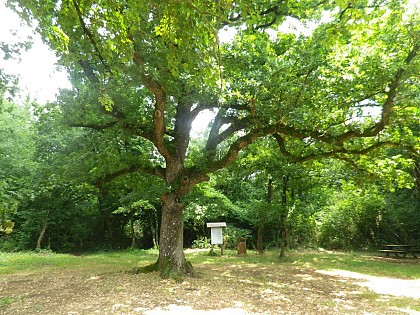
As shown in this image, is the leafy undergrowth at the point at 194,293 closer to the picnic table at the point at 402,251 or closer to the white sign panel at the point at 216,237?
the white sign panel at the point at 216,237

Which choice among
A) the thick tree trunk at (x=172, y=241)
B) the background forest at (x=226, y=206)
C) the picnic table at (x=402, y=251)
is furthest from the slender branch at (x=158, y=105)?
the picnic table at (x=402, y=251)

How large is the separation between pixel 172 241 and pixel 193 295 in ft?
7.53

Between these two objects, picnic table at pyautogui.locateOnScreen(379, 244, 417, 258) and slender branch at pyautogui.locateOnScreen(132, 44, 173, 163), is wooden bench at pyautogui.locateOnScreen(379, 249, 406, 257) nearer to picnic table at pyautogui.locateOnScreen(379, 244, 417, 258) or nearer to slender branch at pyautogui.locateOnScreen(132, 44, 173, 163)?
picnic table at pyautogui.locateOnScreen(379, 244, 417, 258)

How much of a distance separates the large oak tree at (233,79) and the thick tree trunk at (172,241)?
0.03 metres

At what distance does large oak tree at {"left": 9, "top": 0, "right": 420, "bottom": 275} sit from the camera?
4.55m

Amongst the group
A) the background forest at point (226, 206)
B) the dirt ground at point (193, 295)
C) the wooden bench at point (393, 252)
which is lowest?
the dirt ground at point (193, 295)

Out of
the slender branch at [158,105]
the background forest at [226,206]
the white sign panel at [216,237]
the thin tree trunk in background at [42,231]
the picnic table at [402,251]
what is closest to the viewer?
the slender branch at [158,105]

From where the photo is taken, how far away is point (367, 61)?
262 inches

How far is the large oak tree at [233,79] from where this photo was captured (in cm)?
455

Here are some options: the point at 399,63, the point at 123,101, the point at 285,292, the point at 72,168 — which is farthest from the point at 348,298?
the point at 72,168

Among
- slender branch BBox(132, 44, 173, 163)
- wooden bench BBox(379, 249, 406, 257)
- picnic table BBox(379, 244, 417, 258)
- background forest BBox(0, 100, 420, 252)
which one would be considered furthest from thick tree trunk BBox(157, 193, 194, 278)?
picnic table BBox(379, 244, 417, 258)

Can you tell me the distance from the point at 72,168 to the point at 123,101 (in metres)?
2.56

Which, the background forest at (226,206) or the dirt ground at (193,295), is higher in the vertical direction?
the background forest at (226,206)

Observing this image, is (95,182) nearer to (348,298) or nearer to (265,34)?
(265,34)
